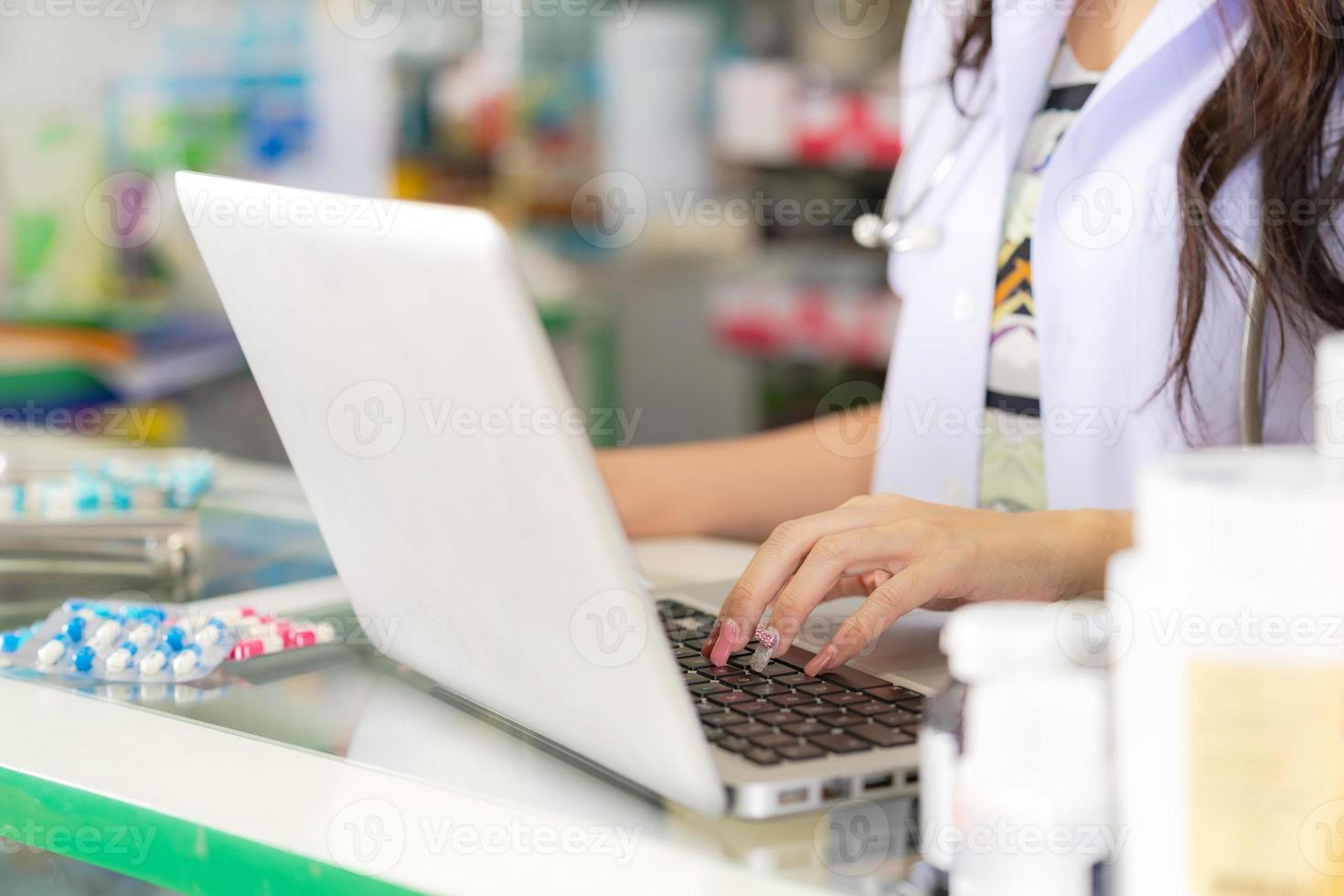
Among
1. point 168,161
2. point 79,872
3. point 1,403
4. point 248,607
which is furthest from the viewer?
point 168,161

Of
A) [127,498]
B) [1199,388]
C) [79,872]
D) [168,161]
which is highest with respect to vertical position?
[168,161]

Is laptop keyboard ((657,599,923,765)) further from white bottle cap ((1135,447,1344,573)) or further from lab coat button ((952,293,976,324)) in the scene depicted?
lab coat button ((952,293,976,324))

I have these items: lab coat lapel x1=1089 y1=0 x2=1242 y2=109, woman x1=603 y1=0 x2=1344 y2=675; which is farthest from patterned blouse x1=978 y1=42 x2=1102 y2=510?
lab coat lapel x1=1089 y1=0 x2=1242 y2=109

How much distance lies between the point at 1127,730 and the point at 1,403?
2.64m

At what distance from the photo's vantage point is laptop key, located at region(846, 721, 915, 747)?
0.67 m

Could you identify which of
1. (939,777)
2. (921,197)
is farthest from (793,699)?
(921,197)

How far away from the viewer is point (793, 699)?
0.74 metres

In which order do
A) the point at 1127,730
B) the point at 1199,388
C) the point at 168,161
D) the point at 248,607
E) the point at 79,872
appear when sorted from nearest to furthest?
the point at 1127,730, the point at 79,872, the point at 248,607, the point at 1199,388, the point at 168,161

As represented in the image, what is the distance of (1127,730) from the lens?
1.64 ft

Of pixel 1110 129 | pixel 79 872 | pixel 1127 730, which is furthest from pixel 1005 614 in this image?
pixel 1110 129

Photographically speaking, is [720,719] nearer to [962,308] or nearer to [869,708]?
[869,708]

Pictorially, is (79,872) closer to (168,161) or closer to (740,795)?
(740,795)

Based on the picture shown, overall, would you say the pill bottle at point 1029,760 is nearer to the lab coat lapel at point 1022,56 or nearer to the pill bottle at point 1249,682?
the pill bottle at point 1249,682

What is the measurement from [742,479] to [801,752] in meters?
0.71
